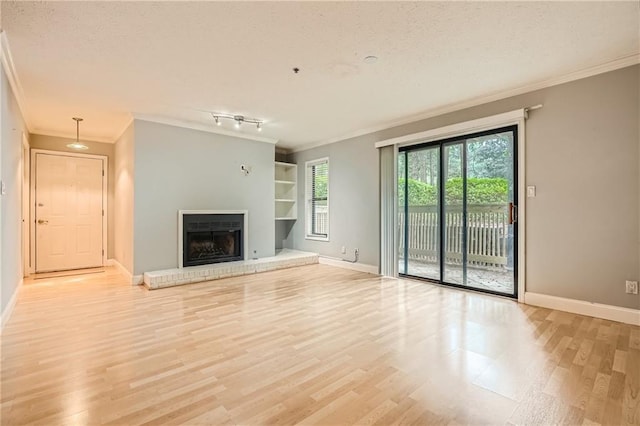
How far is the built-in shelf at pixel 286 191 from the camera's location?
23.5ft

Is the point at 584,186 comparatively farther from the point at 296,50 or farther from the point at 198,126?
the point at 198,126

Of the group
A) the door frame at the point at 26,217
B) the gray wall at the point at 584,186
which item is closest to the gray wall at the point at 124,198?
the door frame at the point at 26,217

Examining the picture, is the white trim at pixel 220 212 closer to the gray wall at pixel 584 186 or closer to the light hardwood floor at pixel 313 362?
the light hardwood floor at pixel 313 362

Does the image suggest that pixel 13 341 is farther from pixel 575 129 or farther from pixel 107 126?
pixel 575 129

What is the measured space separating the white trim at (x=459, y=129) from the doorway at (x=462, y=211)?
11 centimetres

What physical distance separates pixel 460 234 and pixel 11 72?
557cm

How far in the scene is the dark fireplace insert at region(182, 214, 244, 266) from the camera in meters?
5.18

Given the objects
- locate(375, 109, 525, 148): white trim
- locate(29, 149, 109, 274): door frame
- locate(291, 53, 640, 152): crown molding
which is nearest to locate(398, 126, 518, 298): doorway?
locate(375, 109, 525, 148): white trim

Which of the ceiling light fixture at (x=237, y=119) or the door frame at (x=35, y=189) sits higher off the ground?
the ceiling light fixture at (x=237, y=119)

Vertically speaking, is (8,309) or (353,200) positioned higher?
(353,200)

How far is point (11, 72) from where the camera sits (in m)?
3.17

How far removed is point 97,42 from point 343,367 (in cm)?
331

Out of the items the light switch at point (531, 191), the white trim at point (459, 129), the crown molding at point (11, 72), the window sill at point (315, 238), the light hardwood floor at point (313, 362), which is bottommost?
the light hardwood floor at point (313, 362)

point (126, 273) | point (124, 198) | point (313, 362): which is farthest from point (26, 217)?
point (313, 362)
